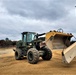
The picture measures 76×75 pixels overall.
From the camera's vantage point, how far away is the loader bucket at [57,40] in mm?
15328

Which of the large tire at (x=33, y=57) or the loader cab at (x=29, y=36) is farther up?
the loader cab at (x=29, y=36)

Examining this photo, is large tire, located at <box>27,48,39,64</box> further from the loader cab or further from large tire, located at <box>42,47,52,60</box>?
the loader cab

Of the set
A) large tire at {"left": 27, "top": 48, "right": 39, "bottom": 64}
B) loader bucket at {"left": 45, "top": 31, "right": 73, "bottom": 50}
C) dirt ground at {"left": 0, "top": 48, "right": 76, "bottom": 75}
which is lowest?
dirt ground at {"left": 0, "top": 48, "right": 76, "bottom": 75}

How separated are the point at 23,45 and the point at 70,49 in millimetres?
5505

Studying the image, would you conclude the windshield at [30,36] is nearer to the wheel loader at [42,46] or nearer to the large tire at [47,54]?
the wheel loader at [42,46]

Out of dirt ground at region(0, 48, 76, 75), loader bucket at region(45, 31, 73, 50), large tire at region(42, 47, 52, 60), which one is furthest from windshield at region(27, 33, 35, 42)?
dirt ground at region(0, 48, 76, 75)

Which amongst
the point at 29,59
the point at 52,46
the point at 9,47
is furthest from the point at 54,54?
the point at 9,47

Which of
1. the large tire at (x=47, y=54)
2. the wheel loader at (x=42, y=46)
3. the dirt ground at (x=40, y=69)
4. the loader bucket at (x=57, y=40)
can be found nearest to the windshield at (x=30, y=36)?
the wheel loader at (x=42, y=46)

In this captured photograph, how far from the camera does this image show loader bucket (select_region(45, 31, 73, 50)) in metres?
15.3

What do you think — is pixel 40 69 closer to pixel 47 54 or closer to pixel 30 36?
pixel 47 54

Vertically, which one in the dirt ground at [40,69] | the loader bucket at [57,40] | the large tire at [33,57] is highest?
the loader bucket at [57,40]

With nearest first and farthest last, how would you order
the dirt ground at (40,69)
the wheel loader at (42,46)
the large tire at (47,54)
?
the dirt ground at (40,69), the wheel loader at (42,46), the large tire at (47,54)

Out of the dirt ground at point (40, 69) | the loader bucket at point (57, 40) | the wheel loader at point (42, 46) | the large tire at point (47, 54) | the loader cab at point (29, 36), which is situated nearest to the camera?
the dirt ground at point (40, 69)

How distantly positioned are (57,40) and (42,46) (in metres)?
3.43
